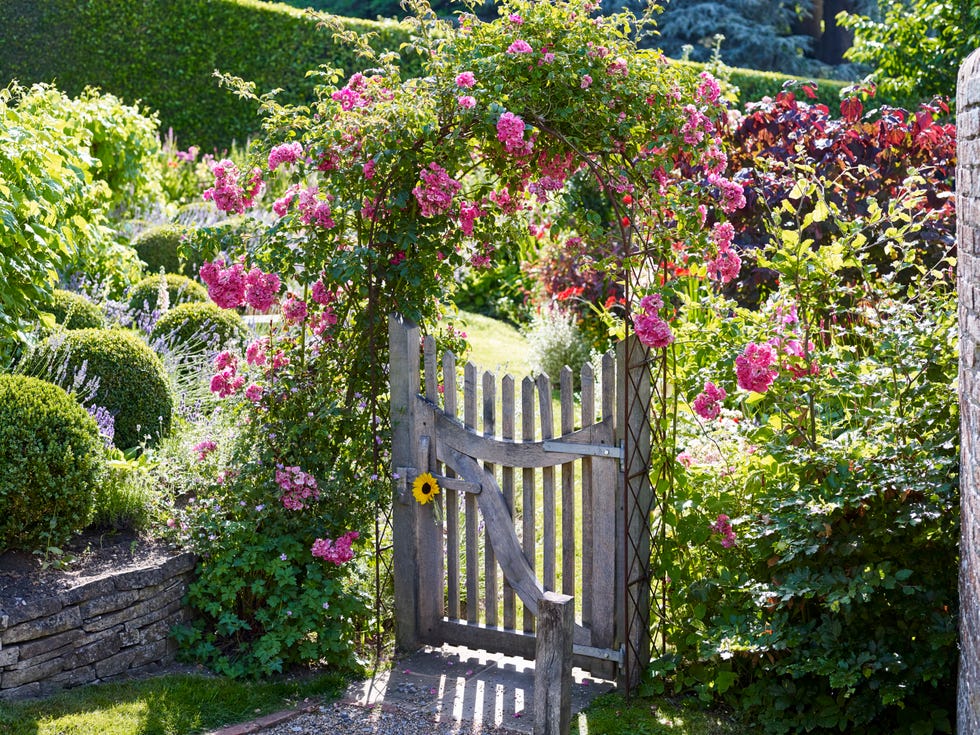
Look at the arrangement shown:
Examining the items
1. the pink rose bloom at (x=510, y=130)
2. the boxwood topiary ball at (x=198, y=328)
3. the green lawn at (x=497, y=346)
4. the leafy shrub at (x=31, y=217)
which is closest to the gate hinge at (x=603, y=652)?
the pink rose bloom at (x=510, y=130)

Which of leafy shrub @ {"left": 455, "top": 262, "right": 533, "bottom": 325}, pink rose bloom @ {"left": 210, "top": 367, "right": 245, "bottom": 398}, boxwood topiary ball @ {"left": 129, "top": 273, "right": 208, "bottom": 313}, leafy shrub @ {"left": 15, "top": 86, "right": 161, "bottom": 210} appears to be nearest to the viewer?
pink rose bloom @ {"left": 210, "top": 367, "right": 245, "bottom": 398}

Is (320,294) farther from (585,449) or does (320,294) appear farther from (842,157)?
(842,157)

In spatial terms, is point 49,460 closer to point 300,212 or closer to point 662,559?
point 300,212

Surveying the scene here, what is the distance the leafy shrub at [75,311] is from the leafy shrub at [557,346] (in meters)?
3.27

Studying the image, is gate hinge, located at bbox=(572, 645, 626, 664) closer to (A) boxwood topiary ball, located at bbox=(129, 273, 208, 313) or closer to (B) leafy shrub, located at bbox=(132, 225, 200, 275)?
(A) boxwood topiary ball, located at bbox=(129, 273, 208, 313)

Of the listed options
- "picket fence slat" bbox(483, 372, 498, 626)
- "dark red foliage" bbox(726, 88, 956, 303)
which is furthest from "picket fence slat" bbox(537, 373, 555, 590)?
"dark red foliage" bbox(726, 88, 956, 303)

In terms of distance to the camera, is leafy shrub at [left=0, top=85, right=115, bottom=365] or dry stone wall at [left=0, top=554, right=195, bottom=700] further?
leafy shrub at [left=0, top=85, right=115, bottom=365]

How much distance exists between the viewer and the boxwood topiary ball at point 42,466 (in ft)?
12.4

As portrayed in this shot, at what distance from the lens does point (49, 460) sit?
3867 millimetres

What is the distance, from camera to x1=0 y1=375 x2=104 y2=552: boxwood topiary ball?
3779 mm

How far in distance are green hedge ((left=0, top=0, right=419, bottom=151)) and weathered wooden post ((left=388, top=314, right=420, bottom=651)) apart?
8198 millimetres

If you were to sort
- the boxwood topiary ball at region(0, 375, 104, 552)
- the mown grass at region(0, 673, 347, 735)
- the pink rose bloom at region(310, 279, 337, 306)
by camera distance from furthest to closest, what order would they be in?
the pink rose bloom at region(310, 279, 337, 306) → the boxwood topiary ball at region(0, 375, 104, 552) → the mown grass at region(0, 673, 347, 735)

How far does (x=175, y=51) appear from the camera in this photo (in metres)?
12.0

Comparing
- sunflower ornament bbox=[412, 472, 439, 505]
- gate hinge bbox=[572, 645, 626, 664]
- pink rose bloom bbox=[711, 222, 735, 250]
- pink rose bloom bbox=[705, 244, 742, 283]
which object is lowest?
gate hinge bbox=[572, 645, 626, 664]
